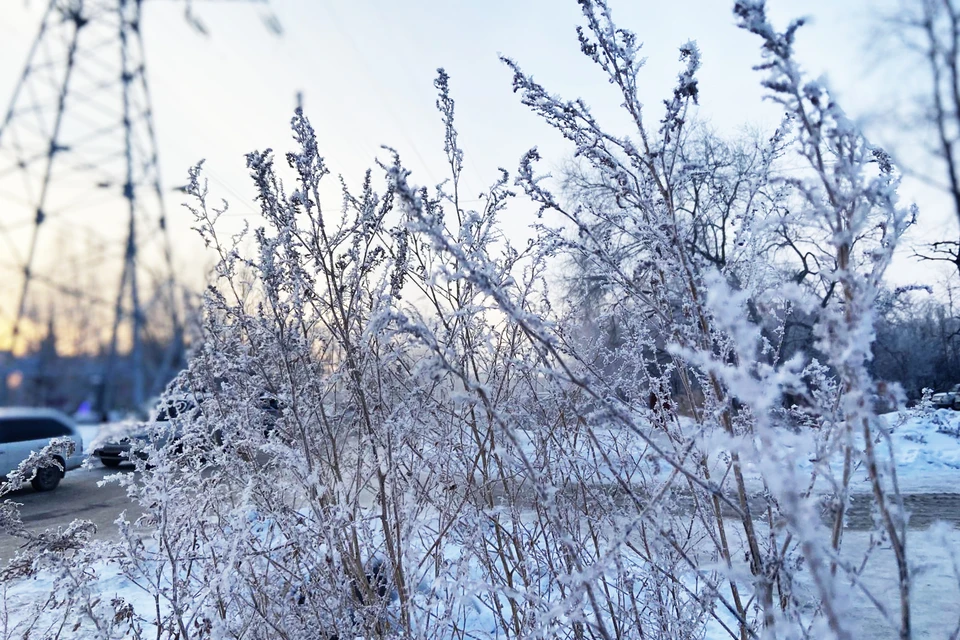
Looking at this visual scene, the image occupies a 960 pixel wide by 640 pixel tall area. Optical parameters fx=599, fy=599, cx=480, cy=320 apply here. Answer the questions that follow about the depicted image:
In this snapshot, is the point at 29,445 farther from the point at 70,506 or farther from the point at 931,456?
the point at 931,456

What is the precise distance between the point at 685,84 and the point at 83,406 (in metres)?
1.84

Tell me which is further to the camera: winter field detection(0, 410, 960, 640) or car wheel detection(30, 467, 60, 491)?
car wheel detection(30, 467, 60, 491)

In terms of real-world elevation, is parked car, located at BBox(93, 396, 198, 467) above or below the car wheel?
above

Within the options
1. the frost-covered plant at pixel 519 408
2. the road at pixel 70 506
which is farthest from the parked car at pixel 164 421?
the road at pixel 70 506

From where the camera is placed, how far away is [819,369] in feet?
5.07

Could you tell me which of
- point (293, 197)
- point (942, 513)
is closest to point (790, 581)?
point (293, 197)

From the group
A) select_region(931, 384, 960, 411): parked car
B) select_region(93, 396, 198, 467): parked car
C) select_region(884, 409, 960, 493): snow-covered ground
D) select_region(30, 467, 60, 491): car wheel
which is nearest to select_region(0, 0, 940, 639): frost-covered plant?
select_region(93, 396, 198, 467): parked car

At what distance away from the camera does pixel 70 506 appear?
842 cm

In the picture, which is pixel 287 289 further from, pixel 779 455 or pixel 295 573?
pixel 779 455

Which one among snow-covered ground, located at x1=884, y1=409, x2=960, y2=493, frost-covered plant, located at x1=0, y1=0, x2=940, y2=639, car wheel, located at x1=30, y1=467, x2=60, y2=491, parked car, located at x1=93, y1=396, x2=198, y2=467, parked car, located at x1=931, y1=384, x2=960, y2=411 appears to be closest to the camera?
frost-covered plant, located at x1=0, y1=0, x2=940, y2=639

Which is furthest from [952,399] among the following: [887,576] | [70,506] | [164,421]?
[70,506]

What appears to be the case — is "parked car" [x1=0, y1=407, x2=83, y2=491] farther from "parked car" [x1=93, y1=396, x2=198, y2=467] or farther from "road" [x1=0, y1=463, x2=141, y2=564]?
"parked car" [x1=93, y1=396, x2=198, y2=467]

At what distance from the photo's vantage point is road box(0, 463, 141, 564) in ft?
22.9

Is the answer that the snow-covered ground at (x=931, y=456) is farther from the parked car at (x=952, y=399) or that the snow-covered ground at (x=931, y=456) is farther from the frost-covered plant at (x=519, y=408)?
the frost-covered plant at (x=519, y=408)
